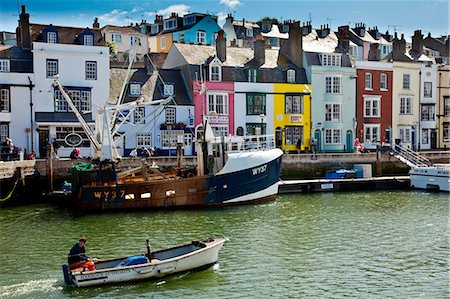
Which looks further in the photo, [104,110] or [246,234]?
[104,110]

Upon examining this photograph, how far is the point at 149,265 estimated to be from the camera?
18.2 m

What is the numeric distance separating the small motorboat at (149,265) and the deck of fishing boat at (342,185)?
61.1 feet

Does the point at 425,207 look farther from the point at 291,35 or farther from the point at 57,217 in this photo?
the point at 291,35

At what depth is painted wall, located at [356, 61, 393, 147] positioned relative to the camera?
5306cm

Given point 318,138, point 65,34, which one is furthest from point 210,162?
point 318,138

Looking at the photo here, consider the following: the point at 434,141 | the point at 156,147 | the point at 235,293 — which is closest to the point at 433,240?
the point at 235,293

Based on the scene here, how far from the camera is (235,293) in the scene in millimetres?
17469

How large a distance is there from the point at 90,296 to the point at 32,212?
49.0ft

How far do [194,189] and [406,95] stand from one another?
30.4m

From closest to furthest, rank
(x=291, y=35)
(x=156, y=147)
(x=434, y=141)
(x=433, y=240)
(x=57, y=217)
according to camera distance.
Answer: (x=433, y=240) < (x=57, y=217) < (x=156, y=147) < (x=291, y=35) < (x=434, y=141)

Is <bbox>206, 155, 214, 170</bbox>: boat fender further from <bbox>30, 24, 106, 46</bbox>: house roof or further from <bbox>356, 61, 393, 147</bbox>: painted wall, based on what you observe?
<bbox>356, 61, 393, 147</bbox>: painted wall

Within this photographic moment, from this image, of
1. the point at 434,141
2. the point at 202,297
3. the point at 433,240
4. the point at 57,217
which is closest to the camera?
the point at 202,297

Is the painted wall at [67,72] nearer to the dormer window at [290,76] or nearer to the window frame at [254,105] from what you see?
the window frame at [254,105]

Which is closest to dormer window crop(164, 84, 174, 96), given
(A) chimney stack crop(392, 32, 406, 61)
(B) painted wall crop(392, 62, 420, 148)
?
(B) painted wall crop(392, 62, 420, 148)
